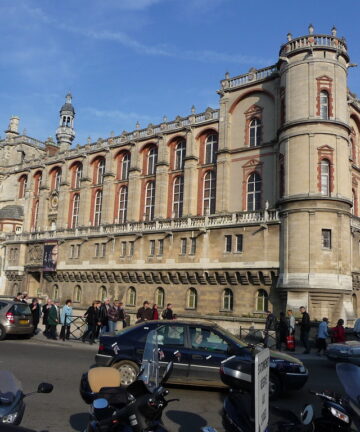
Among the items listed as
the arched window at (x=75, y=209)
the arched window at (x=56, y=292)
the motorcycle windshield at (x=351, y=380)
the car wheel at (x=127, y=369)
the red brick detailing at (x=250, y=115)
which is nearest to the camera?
the motorcycle windshield at (x=351, y=380)

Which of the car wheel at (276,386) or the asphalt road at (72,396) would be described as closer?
the asphalt road at (72,396)

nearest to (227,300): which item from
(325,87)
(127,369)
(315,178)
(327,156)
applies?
(315,178)

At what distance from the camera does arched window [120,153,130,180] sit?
138ft

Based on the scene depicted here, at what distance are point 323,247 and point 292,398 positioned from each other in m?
18.0

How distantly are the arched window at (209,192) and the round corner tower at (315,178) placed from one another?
22.3 ft

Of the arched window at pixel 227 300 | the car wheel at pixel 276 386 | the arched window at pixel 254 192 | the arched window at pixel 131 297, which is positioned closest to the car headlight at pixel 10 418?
the car wheel at pixel 276 386

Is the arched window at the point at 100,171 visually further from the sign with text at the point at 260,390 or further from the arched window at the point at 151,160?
the sign with text at the point at 260,390

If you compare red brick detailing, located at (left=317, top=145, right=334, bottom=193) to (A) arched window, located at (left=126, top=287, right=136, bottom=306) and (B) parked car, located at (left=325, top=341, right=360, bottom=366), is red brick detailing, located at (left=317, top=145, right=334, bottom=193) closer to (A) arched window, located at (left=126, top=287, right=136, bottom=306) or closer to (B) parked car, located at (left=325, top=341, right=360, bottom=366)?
(B) parked car, located at (left=325, top=341, right=360, bottom=366)

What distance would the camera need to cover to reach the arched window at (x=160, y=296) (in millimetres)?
33562

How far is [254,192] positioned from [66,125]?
4193cm

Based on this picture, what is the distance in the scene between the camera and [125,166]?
42469 millimetres

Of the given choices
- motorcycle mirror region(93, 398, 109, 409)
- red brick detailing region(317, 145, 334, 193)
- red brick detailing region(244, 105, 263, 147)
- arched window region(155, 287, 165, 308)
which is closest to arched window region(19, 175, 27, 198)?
arched window region(155, 287, 165, 308)

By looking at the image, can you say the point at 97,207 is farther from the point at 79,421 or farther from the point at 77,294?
the point at 79,421

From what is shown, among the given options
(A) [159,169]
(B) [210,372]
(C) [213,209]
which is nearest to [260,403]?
(B) [210,372]
